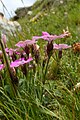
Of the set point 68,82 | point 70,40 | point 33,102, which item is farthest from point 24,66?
point 70,40

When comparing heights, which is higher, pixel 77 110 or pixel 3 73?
pixel 3 73

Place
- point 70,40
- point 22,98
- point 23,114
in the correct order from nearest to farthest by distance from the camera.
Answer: point 23,114 → point 22,98 → point 70,40

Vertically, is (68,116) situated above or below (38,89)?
below

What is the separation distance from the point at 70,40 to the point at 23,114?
3077 mm

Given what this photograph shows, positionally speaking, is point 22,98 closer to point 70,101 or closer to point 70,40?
point 70,101

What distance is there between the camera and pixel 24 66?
1.92 m

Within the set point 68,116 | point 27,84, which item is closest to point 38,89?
point 27,84

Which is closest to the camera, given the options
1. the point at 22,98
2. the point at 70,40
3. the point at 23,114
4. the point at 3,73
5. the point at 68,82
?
the point at 23,114

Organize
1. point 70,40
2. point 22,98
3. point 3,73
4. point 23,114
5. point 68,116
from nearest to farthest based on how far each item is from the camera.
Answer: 1. point 68,116
2. point 23,114
3. point 22,98
4. point 3,73
5. point 70,40

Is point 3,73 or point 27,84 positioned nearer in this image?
point 27,84

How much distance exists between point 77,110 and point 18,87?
41 cm

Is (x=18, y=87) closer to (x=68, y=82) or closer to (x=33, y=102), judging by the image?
(x=33, y=102)

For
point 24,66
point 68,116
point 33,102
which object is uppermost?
point 24,66

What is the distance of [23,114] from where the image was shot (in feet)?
5.54
